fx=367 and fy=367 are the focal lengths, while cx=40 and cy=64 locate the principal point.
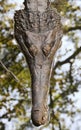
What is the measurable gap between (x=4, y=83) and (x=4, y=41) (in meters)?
0.73

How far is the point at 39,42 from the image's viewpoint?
95 cm

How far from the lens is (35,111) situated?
912 mm

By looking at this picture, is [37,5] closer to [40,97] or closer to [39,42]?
[39,42]

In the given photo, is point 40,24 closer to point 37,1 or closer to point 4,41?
point 37,1

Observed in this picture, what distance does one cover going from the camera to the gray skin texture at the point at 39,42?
0.92m

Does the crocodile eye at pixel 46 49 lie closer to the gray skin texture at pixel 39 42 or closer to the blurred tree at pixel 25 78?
the gray skin texture at pixel 39 42

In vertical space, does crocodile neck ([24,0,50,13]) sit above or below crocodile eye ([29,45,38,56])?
above

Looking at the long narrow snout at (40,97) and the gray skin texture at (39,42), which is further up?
the gray skin texture at (39,42)

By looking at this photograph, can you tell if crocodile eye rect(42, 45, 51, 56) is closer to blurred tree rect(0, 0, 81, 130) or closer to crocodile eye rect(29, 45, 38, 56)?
crocodile eye rect(29, 45, 38, 56)

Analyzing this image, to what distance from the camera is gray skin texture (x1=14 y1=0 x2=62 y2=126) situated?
0.92 m

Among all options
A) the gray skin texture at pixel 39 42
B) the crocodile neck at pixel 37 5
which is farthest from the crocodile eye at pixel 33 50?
the crocodile neck at pixel 37 5

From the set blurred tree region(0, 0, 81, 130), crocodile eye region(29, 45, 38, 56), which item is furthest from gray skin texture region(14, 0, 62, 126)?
blurred tree region(0, 0, 81, 130)

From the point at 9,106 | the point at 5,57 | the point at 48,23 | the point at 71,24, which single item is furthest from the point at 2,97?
the point at 48,23

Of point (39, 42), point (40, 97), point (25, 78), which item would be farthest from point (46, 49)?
point (25, 78)
